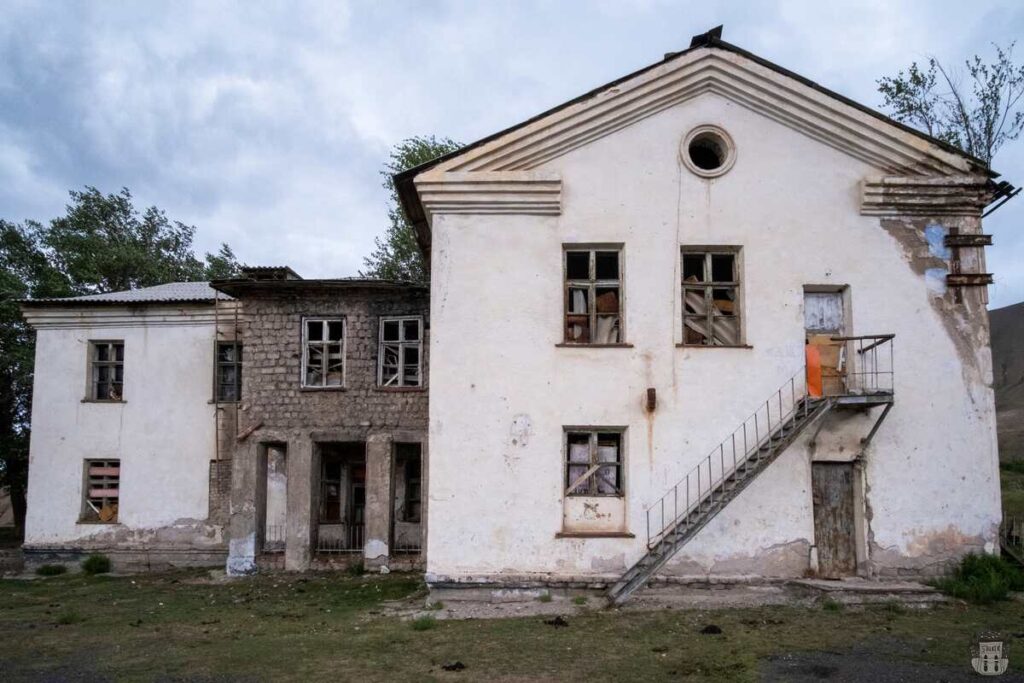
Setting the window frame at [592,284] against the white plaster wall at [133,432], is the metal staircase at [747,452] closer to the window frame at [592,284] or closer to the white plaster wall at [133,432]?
the window frame at [592,284]

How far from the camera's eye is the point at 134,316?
798 inches

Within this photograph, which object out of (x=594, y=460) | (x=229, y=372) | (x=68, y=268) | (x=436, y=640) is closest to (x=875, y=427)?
(x=594, y=460)

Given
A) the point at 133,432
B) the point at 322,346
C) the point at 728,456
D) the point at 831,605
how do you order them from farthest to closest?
the point at 133,432, the point at 322,346, the point at 728,456, the point at 831,605

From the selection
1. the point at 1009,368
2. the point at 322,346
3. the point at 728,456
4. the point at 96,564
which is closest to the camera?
the point at 728,456

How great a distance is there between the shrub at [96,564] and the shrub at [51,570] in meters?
0.48

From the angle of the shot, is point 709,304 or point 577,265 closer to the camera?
point 709,304

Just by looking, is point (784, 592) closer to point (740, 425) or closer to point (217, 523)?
point (740, 425)

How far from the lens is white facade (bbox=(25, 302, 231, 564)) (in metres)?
19.6

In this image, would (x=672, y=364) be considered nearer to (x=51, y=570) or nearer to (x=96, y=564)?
(x=96, y=564)

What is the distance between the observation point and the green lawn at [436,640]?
9.03 m

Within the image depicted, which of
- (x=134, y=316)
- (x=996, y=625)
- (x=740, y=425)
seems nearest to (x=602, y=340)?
(x=740, y=425)

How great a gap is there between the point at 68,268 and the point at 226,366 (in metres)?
17.2

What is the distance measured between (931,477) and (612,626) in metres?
5.84

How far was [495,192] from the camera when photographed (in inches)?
523
